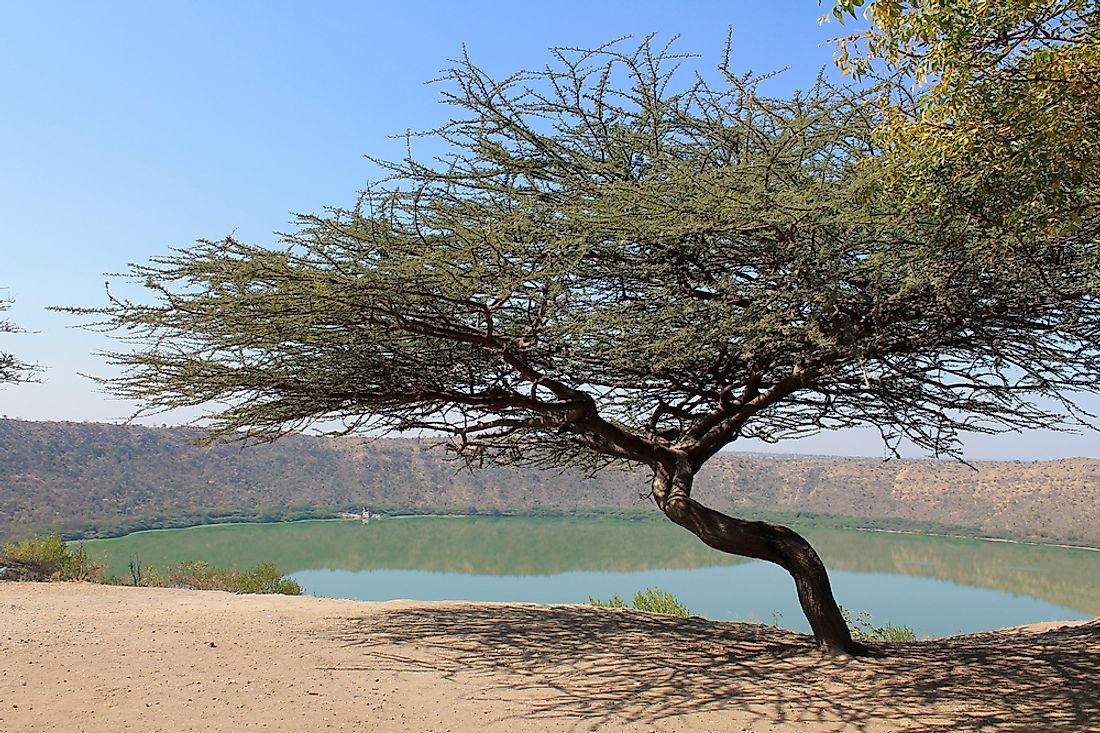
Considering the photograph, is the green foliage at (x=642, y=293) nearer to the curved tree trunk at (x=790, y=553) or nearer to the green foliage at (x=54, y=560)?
the curved tree trunk at (x=790, y=553)

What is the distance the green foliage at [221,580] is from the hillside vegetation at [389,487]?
1545 centimetres

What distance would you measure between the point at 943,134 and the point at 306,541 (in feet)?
102

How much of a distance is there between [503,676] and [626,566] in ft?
75.4

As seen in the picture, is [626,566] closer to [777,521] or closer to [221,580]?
[777,521]

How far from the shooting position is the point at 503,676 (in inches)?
259

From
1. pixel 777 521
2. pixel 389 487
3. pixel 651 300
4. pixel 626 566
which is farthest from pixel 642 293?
pixel 389 487

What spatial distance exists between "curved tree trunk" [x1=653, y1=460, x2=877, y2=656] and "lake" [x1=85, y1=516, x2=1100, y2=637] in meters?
9.46

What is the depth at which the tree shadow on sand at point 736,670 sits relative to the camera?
5762 millimetres

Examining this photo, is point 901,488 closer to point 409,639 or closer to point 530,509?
point 530,509

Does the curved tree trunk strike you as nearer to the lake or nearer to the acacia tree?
the acacia tree

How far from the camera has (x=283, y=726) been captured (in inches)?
208

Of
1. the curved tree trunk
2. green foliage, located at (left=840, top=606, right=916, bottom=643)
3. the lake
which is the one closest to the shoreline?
the lake

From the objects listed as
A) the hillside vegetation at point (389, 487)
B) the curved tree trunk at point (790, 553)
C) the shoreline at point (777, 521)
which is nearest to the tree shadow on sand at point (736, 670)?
the curved tree trunk at point (790, 553)

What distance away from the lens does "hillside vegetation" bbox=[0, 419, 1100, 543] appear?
34000 millimetres
